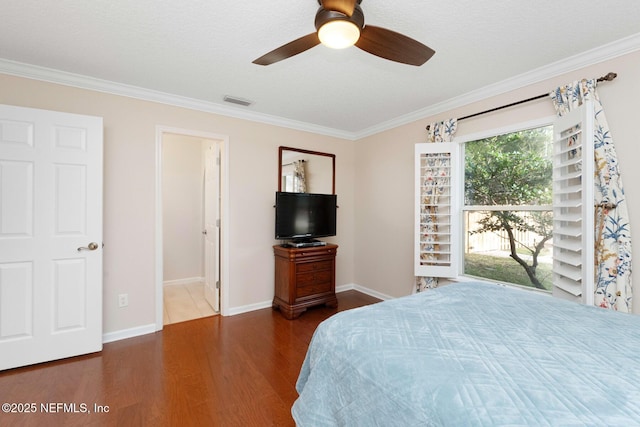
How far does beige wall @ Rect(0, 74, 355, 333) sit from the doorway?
0.93ft

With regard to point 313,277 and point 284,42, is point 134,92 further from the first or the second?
point 313,277

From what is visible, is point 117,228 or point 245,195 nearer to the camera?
point 117,228

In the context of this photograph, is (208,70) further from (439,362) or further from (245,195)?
(439,362)

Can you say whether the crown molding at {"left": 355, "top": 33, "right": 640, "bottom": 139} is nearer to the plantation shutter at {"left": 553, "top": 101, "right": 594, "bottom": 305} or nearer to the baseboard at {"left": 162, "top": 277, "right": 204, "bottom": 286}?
the plantation shutter at {"left": 553, "top": 101, "right": 594, "bottom": 305}

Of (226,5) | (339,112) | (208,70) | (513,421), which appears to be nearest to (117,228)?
(208,70)

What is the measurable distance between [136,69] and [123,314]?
230cm

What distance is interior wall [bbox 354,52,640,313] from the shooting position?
2.01 metres

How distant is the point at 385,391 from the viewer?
96 cm

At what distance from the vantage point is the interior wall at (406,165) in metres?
2.01

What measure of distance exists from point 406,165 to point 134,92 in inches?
123

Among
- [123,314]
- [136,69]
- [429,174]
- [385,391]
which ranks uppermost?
[136,69]

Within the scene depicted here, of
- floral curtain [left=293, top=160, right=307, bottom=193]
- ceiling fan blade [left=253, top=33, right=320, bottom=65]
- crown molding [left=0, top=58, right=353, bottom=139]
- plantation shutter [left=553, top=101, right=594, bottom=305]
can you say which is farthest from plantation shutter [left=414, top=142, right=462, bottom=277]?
ceiling fan blade [left=253, top=33, right=320, bottom=65]

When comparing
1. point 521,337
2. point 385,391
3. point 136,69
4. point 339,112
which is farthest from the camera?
point 339,112

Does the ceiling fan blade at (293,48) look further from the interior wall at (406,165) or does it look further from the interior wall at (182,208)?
the interior wall at (182,208)
